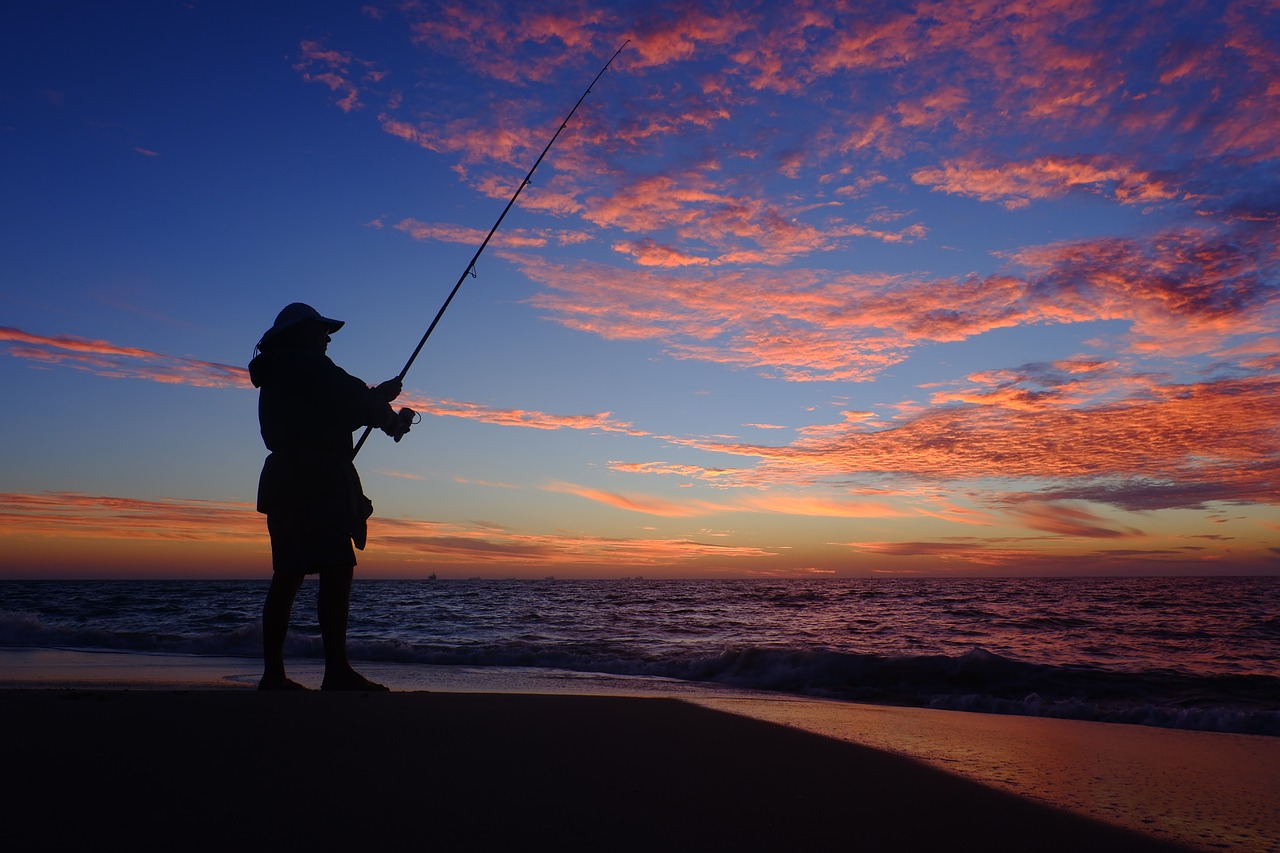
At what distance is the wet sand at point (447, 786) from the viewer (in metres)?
1.78

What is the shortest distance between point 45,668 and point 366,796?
290 inches

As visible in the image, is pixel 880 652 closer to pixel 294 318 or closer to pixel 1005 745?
pixel 1005 745

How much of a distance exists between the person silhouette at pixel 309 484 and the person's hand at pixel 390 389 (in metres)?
0.22

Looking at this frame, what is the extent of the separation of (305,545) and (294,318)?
1175 mm

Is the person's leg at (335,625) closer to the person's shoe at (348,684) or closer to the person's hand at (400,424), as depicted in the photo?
the person's shoe at (348,684)

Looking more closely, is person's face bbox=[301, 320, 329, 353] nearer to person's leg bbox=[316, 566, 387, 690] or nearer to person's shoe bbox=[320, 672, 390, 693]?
person's leg bbox=[316, 566, 387, 690]

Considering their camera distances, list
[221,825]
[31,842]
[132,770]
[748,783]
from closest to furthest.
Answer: [31,842]
[221,825]
[132,770]
[748,783]

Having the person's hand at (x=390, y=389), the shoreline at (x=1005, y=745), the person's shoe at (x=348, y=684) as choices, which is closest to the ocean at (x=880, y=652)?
the shoreline at (x=1005, y=745)

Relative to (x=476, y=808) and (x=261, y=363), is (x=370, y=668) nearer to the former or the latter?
(x=261, y=363)

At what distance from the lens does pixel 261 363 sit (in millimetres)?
3969

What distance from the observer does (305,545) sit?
12.8 feet

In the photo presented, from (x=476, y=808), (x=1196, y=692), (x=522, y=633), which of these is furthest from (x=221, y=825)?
(x=522, y=633)

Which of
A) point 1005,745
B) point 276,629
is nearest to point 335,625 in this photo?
point 276,629

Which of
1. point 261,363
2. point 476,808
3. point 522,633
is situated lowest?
point 522,633
